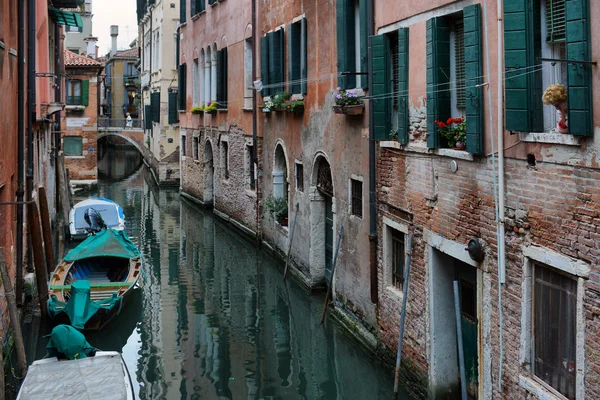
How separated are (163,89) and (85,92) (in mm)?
3885

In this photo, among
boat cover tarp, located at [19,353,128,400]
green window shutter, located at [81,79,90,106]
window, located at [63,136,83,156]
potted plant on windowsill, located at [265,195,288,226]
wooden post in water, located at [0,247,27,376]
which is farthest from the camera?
window, located at [63,136,83,156]

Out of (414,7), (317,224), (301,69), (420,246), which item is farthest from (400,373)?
(301,69)

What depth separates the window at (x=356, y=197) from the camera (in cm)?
1030

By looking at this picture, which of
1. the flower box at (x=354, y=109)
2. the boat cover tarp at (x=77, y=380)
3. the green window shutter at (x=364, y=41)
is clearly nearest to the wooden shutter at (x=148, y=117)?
the flower box at (x=354, y=109)

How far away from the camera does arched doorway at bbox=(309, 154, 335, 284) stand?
12.6 meters

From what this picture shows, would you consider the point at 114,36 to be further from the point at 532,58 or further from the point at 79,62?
the point at 532,58

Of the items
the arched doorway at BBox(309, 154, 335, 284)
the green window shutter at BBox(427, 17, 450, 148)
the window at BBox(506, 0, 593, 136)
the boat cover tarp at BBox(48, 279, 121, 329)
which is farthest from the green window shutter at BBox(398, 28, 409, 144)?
the boat cover tarp at BBox(48, 279, 121, 329)

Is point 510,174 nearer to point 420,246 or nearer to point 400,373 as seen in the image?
point 420,246

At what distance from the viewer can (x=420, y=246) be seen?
8031 mm

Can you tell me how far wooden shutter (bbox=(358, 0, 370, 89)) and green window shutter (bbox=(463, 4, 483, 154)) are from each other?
9.03 feet

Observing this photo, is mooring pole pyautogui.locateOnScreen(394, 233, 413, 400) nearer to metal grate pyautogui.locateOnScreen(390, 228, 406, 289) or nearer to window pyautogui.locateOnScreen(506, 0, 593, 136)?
metal grate pyautogui.locateOnScreen(390, 228, 406, 289)

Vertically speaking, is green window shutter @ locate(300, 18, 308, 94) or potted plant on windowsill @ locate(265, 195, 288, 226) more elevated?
green window shutter @ locate(300, 18, 308, 94)

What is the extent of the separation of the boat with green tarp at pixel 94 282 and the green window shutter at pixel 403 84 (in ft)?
16.3

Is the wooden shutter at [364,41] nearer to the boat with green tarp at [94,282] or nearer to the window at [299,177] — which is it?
the window at [299,177]
